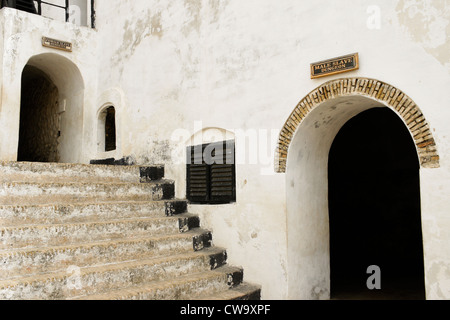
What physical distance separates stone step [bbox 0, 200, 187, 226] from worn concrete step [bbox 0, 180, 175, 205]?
280 millimetres

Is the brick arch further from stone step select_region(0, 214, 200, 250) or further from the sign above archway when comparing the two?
stone step select_region(0, 214, 200, 250)

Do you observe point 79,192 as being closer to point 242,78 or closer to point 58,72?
point 242,78

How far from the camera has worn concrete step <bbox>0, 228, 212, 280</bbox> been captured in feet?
13.7

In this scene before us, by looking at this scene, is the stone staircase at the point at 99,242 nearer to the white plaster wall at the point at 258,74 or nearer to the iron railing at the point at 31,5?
the white plaster wall at the point at 258,74

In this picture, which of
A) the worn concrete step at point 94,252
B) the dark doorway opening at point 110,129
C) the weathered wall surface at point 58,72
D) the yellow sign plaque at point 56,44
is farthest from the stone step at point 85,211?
the yellow sign plaque at point 56,44

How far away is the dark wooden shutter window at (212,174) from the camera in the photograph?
5.90m

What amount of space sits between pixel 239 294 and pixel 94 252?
6.17 feet

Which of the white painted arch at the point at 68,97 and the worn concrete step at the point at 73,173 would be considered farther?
the white painted arch at the point at 68,97

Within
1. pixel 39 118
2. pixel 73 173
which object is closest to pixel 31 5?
pixel 39 118

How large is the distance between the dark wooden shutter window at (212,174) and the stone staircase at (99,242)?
387 mm

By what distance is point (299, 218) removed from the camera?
5.24 meters

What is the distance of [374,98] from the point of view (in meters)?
4.32

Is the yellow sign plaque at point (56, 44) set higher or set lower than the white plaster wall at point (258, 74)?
higher

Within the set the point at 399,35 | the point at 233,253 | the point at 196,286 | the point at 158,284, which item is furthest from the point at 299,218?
the point at 399,35
